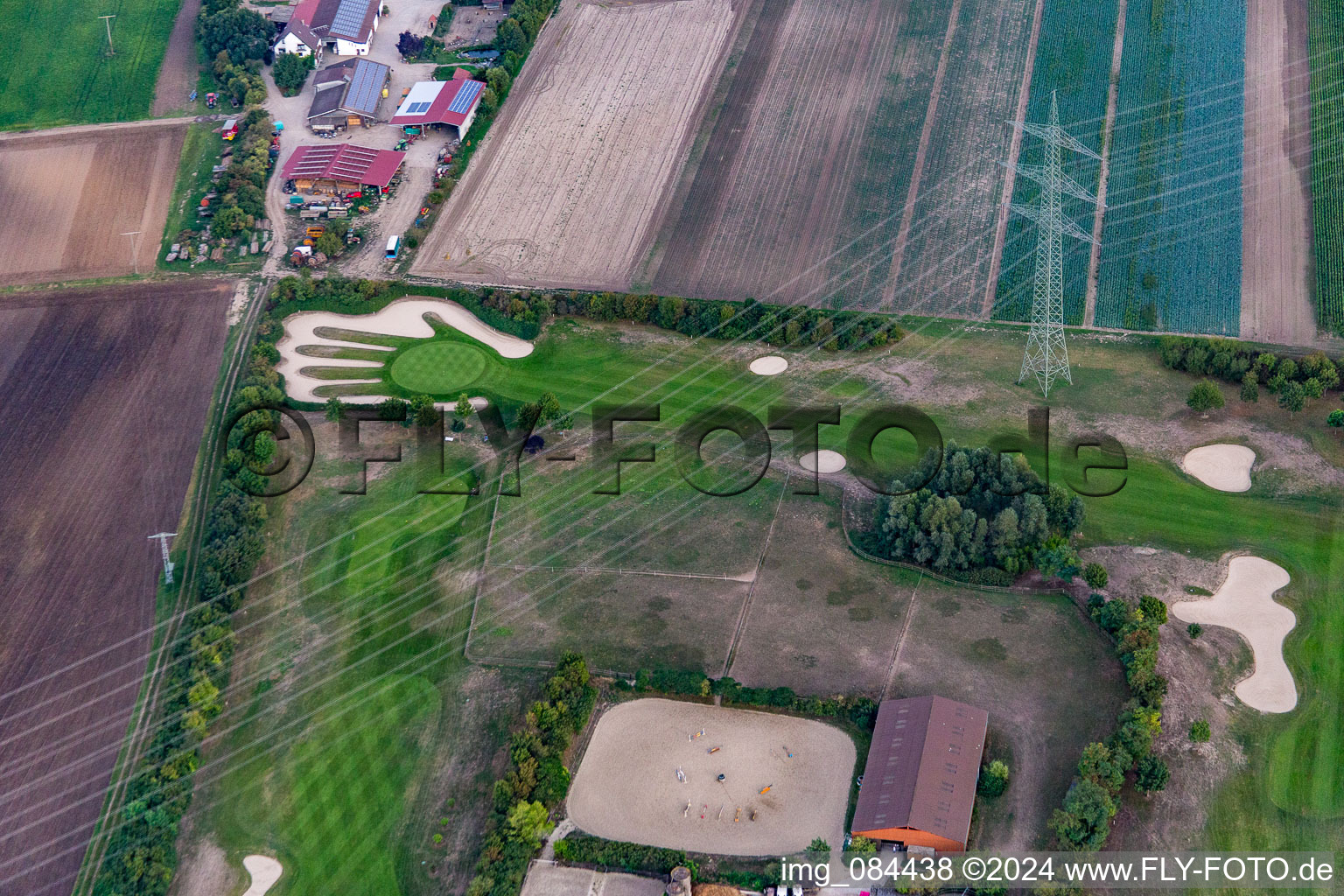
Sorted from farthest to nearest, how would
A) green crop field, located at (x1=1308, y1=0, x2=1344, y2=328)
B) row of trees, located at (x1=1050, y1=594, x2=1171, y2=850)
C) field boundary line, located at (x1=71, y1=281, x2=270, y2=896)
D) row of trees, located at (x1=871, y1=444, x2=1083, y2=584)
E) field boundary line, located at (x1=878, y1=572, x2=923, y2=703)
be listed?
1. green crop field, located at (x1=1308, y1=0, x2=1344, y2=328)
2. row of trees, located at (x1=871, y1=444, x2=1083, y2=584)
3. field boundary line, located at (x1=878, y1=572, x2=923, y2=703)
4. field boundary line, located at (x1=71, y1=281, x2=270, y2=896)
5. row of trees, located at (x1=1050, y1=594, x2=1171, y2=850)

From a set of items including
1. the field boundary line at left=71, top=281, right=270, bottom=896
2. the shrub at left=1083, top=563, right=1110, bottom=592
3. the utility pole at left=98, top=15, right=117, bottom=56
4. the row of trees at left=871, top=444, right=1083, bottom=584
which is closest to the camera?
the field boundary line at left=71, top=281, right=270, bottom=896

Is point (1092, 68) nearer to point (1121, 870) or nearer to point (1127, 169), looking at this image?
point (1127, 169)

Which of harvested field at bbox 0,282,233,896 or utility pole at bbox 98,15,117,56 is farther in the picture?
utility pole at bbox 98,15,117,56

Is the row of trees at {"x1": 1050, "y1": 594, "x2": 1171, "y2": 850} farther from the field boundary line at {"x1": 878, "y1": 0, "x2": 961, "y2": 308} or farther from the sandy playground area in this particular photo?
the field boundary line at {"x1": 878, "y1": 0, "x2": 961, "y2": 308}

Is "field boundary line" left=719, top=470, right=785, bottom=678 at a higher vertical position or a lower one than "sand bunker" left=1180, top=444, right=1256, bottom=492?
lower

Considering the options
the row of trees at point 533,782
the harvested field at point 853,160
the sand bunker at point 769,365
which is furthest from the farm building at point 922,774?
the harvested field at point 853,160

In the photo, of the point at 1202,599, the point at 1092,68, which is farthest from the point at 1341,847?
the point at 1092,68

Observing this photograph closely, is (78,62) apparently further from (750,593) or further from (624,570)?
(750,593)

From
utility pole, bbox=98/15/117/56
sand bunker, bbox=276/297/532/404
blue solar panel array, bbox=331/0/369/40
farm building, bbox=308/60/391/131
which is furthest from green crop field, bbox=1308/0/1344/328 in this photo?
utility pole, bbox=98/15/117/56
